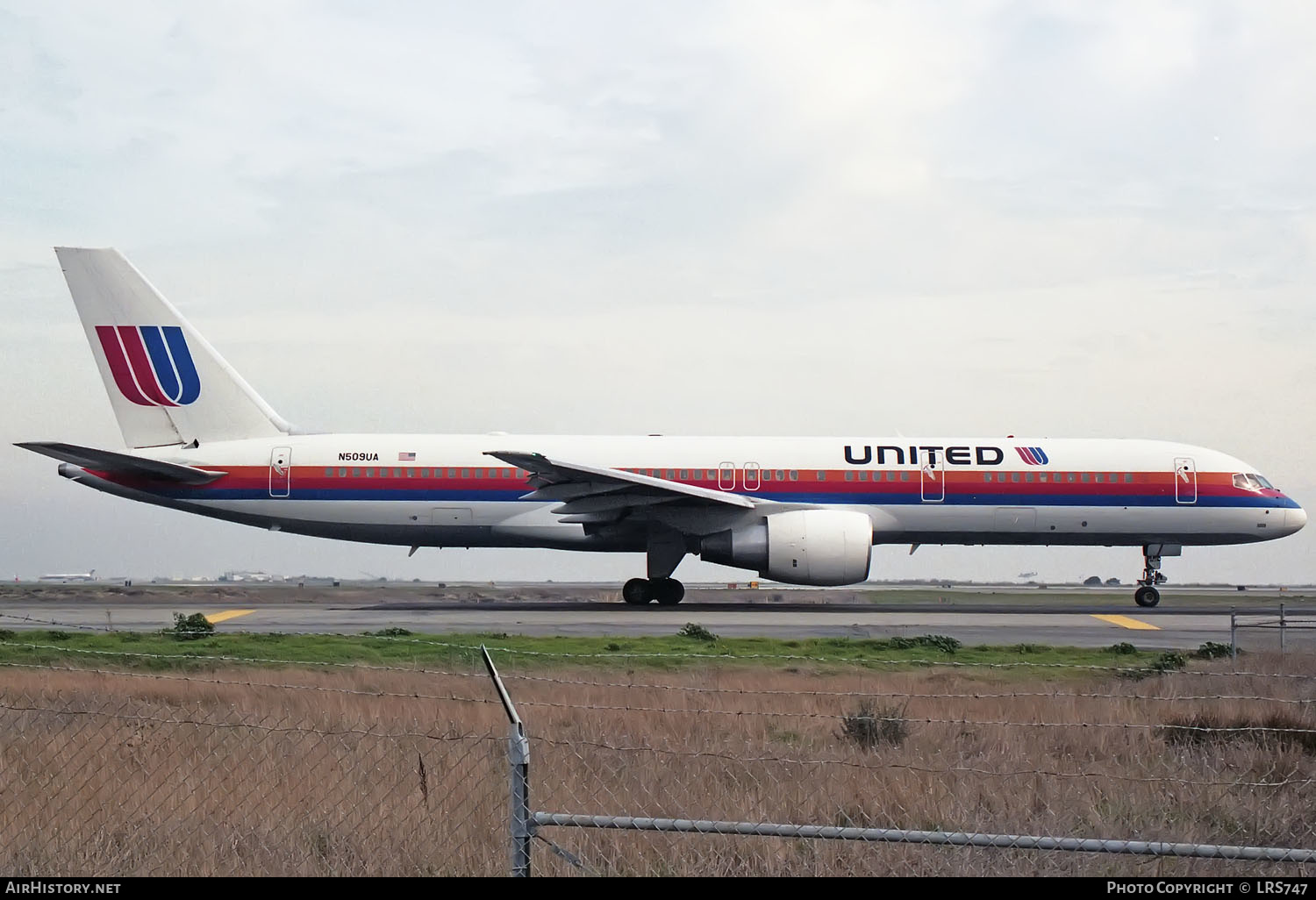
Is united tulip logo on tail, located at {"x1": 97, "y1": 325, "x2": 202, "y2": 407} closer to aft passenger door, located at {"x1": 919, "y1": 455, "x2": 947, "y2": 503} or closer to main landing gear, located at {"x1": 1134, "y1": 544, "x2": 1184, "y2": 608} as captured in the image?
aft passenger door, located at {"x1": 919, "y1": 455, "x2": 947, "y2": 503}

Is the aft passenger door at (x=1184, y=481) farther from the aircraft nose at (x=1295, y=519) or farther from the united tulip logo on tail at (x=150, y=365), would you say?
the united tulip logo on tail at (x=150, y=365)

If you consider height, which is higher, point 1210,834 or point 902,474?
point 902,474

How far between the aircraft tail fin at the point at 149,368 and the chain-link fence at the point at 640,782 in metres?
15.4

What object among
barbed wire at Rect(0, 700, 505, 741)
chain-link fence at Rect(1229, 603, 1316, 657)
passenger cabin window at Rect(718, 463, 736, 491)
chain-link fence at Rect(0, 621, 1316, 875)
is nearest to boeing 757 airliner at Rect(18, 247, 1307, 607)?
passenger cabin window at Rect(718, 463, 736, 491)

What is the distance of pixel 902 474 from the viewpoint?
2625 centimetres

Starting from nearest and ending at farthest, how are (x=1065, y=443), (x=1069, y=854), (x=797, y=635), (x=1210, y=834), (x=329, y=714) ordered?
(x=1069, y=854)
(x=1210, y=834)
(x=329, y=714)
(x=797, y=635)
(x=1065, y=443)

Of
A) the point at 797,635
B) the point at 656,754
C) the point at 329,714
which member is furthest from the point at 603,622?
the point at 656,754

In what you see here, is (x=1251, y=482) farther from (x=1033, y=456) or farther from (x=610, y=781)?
(x=610, y=781)

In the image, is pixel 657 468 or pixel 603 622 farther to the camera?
pixel 657 468

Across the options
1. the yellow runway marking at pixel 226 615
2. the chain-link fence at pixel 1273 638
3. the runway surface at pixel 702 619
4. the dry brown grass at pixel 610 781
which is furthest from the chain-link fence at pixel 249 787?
the chain-link fence at pixel 1273 638

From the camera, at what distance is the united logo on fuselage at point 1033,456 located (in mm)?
26750

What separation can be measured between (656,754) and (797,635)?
10722 millimetres

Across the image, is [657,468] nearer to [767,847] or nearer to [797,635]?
[797,635]

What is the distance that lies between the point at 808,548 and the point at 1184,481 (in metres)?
9.94
